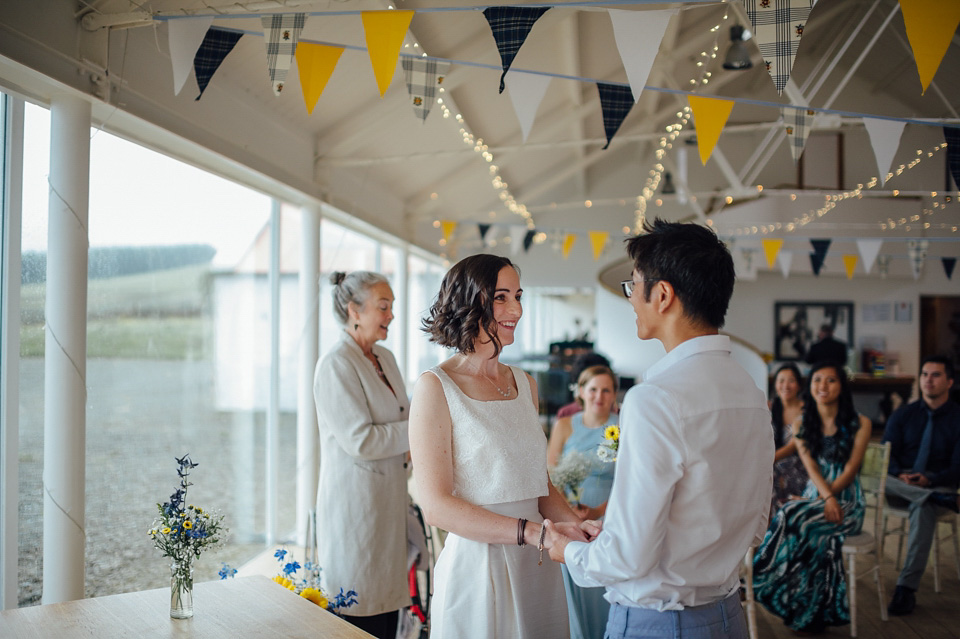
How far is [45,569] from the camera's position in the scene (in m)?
2.92

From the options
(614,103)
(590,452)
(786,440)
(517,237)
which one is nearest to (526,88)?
(614,103)

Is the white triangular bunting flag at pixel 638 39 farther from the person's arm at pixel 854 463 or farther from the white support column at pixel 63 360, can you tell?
the person's arm at pixel 854 463

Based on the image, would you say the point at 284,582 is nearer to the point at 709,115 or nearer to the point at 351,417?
the point at 351,417

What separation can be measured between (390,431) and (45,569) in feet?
4.90

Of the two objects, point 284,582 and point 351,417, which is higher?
point 351,417

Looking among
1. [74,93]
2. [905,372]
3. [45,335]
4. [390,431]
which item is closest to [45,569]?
[45,335]

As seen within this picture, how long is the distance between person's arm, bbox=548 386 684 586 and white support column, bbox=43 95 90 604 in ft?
8.01

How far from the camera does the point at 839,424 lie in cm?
418

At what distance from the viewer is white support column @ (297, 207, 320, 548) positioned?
5.56 metres

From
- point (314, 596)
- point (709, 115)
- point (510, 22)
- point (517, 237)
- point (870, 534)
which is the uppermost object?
point (517, 237)

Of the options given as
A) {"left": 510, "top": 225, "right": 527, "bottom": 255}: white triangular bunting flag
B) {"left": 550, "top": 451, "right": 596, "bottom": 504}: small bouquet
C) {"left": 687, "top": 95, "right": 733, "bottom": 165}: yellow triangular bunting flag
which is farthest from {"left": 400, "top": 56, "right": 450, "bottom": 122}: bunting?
{"left": 510, "top": 225, "right": 527, "bottom": 255}: white triangular bunting flag

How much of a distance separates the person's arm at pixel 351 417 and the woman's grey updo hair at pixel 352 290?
1.01 feet

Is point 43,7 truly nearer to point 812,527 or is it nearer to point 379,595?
point 379,595

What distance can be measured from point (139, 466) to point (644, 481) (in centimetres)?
343
